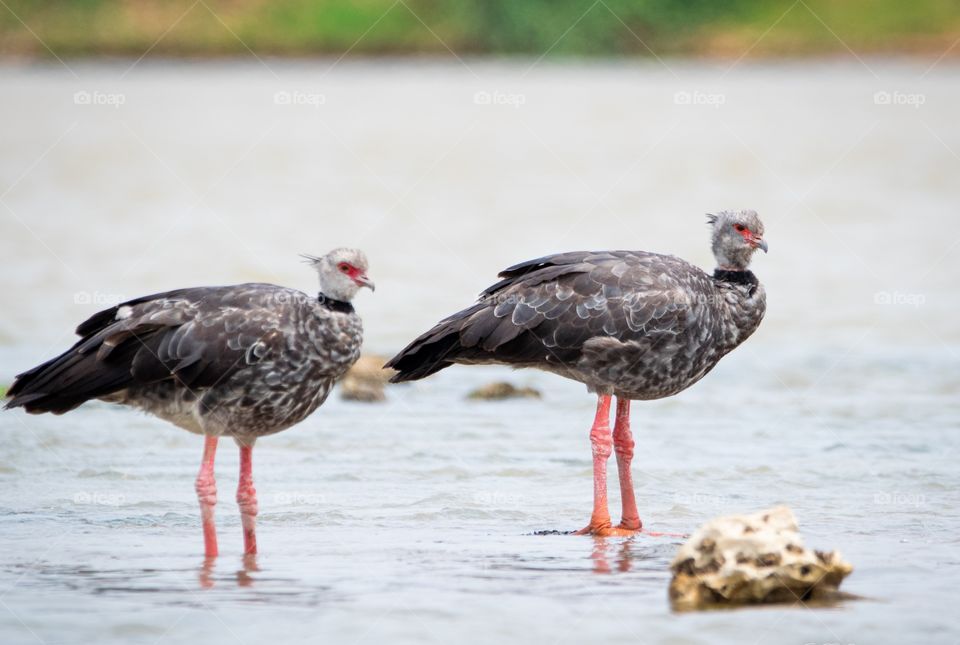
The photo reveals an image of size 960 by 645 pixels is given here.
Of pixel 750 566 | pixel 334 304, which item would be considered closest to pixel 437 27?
pixel 334 304

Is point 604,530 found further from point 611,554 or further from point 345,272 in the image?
point 345,272

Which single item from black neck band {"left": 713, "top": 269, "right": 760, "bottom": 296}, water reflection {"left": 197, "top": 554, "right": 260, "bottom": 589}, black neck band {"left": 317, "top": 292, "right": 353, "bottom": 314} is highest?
black neck band {"left": 713, "top": 269, "right": 760, "bottom": 296}

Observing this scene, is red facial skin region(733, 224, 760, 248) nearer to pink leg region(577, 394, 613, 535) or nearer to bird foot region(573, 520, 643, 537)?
pink leg region(577, 394, 613, 535)

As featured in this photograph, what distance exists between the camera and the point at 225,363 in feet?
28.6

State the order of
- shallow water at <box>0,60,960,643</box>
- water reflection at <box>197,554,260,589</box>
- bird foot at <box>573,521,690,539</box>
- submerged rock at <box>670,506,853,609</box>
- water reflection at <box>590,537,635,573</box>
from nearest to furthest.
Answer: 1. submerged rock at <box>670,506,853,609</box>
2. shallow water at <box>0,60,960,643</box>
3. water reflection at <box>197,554,260,589</box>
4. water reflection at <box>590,537,635,573</box>
5. bird foot at <box>573,521,690,539</box>

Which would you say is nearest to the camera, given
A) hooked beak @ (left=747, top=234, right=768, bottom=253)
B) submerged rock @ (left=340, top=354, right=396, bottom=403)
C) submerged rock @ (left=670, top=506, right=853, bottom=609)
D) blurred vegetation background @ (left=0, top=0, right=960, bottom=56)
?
submerged rock @ (left=670, top=506, right=853, bottom=609)

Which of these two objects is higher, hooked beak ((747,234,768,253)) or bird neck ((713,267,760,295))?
hooked beak ((747,234,768,253))

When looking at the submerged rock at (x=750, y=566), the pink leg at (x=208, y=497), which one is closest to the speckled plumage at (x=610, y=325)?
the pink leg at (x=208, y=497)

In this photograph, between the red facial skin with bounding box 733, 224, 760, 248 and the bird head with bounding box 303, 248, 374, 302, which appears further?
the red facial skin with bounding box 733, 224, 760, 248

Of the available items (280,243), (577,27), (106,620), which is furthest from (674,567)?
(577,27)

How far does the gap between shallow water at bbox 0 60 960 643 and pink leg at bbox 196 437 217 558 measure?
122 mm

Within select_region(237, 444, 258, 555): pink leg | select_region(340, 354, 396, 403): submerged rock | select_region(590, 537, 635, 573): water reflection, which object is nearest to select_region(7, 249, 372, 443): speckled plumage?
select_region(237, 444, 258, 555): pink leg

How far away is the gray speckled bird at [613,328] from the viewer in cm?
977

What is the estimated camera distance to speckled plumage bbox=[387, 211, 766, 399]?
977cm
